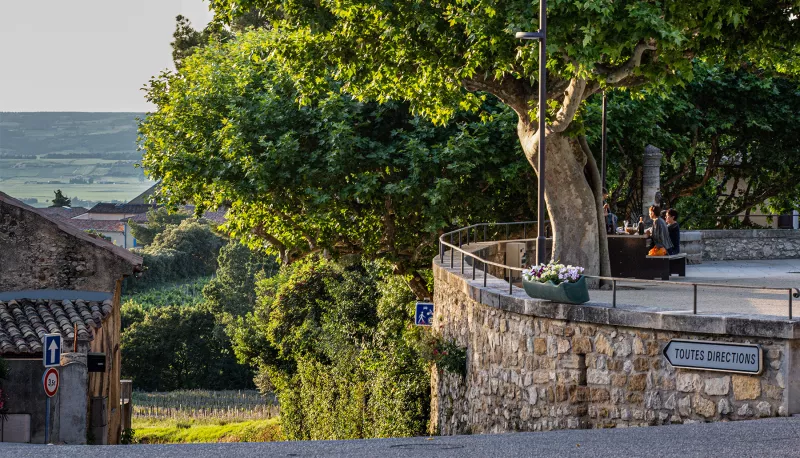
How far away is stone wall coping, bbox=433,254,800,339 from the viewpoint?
10883 millimetres

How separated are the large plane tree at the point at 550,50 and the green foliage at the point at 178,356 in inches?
1607

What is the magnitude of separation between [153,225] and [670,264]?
80.1 metres

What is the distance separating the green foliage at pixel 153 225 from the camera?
94938 millimetres

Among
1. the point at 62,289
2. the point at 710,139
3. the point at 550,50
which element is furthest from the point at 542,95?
the point at 710,139

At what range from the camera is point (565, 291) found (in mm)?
12516

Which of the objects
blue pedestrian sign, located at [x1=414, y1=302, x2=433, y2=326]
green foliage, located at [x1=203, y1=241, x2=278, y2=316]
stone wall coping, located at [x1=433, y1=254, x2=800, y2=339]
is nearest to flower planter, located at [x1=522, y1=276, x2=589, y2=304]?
stone wall coping, located at [x1=433, y1=254, x2=800, y2=339]

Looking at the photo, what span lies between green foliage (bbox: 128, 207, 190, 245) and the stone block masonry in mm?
81877

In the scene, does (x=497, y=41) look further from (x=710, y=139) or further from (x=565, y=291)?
(x=710, y=139)

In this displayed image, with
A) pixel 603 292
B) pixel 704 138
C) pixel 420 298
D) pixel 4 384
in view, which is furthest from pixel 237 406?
pixel 603 292

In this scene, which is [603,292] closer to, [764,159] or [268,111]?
[268,111]

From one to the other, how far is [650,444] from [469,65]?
752 centimetres

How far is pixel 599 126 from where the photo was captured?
24797 mm

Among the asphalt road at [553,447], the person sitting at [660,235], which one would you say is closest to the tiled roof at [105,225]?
the person sitting at [660,235]

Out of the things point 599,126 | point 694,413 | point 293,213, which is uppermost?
point 599,126
